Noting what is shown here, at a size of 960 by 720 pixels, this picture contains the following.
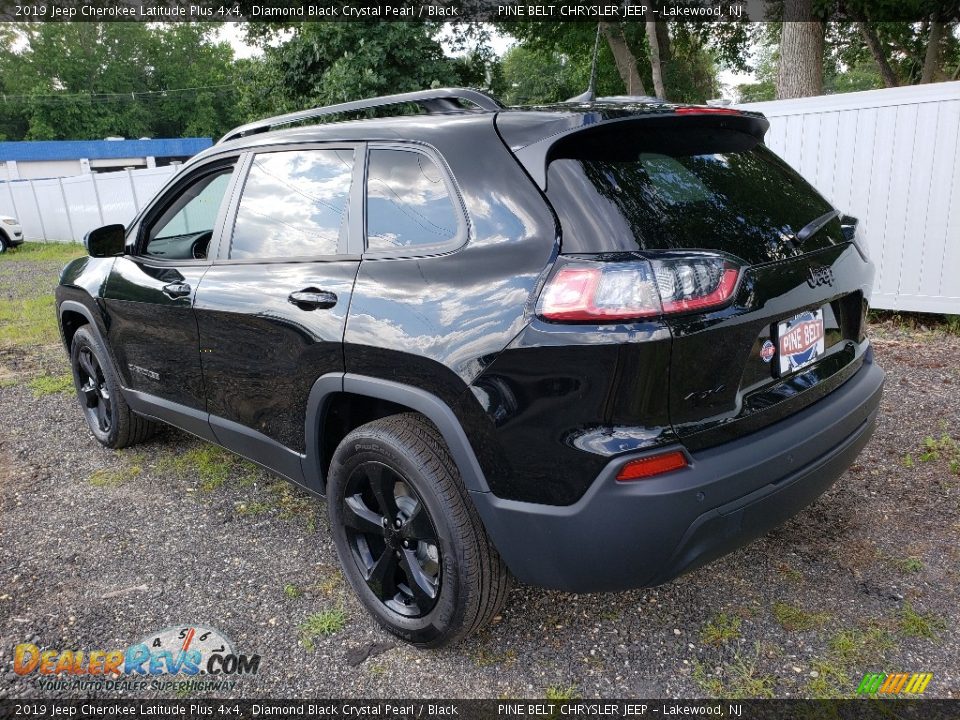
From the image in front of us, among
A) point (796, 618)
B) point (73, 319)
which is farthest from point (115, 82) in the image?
point (796, 618)

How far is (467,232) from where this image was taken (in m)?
2.11

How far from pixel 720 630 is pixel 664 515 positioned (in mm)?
903

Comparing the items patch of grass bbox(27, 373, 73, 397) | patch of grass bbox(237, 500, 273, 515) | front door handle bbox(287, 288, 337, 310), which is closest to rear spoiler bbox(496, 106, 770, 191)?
front door handle bbox(287, 288, 337, 310)

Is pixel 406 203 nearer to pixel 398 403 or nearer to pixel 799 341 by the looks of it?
pixel 398 403

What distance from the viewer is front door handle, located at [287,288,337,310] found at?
243 centimetres

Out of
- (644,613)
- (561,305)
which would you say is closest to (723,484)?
(561,305)

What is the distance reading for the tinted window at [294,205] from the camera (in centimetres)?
258

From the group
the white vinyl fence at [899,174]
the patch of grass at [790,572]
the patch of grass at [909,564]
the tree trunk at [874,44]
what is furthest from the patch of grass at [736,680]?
the tree trunk at [874,44]

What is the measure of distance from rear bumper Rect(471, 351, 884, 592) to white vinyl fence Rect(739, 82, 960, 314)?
4083mm

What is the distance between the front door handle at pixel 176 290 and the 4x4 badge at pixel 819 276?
99.5 inches

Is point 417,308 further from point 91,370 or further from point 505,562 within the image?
point 91,370

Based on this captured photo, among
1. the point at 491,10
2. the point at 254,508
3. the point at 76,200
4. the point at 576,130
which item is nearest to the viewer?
the point at 576,130

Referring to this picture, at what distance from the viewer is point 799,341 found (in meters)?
2.15

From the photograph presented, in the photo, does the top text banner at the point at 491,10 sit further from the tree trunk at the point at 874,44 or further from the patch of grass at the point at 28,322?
the patch of grass at the point at 28,322
